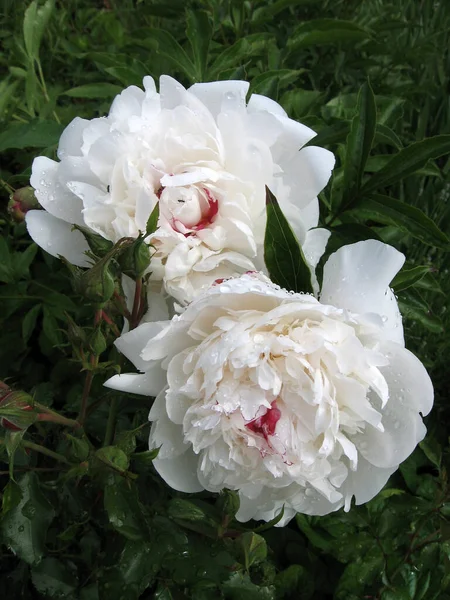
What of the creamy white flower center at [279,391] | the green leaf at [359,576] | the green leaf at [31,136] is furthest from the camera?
the green leaf at [31,136]

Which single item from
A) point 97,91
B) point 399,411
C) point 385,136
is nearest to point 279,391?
point 399,411

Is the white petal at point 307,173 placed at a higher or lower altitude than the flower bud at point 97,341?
higher

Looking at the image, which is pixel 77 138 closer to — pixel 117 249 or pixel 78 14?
pixel 117 249

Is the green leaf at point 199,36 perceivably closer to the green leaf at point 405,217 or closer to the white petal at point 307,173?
the green leaf at point 405,217

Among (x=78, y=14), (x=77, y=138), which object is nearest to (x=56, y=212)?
(x=77, y=138)

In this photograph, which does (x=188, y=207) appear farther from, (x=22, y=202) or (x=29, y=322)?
(x=29, y=322)

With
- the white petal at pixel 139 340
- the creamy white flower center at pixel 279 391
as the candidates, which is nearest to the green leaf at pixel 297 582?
the creamy white flower center at pixel 279 391

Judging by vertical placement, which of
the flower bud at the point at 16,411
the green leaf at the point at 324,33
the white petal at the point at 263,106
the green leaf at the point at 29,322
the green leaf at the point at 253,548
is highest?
the white petal at the point at 263,106
